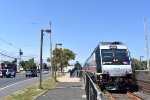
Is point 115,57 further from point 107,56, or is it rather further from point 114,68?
point 114,68

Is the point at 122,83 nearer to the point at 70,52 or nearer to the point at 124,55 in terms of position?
the point at 124,55

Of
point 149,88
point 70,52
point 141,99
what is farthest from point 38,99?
point 70,52

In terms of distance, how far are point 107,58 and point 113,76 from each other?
1.60 meters

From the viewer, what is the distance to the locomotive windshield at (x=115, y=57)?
30250 mm

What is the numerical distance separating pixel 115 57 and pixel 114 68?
1117mm

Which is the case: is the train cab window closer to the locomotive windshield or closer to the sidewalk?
the locomotive windshield

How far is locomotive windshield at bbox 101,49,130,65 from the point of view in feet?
99.2

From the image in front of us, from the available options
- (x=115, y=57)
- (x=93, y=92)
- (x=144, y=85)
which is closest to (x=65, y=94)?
(x=144, y=85)

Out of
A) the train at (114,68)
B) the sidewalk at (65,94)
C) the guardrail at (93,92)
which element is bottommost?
the sidewalk at (65,94)

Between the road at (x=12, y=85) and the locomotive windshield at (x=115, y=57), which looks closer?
the road at (x=12, y=85)

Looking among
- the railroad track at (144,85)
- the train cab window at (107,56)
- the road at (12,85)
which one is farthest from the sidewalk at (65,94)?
the railroad track at (144,85)

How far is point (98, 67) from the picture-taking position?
3088cm

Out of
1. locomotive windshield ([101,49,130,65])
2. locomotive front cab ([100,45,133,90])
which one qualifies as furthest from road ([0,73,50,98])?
locomotive windshield ([101,49,130,65])

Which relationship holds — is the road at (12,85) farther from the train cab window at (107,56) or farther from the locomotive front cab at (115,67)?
the train cab window at (107,56)
